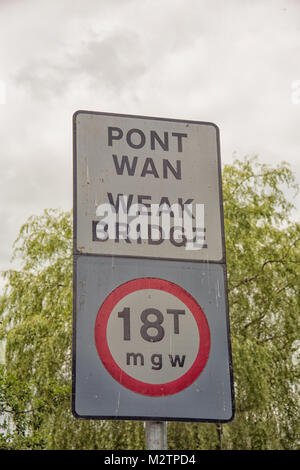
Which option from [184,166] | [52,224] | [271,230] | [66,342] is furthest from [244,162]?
[184,166]

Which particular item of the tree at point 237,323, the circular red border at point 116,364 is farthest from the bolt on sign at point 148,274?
the tree at point 237,323

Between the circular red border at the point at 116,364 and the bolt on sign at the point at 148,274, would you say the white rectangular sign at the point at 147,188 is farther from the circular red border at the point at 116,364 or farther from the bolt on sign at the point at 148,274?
the circular red border at the point at 116,364

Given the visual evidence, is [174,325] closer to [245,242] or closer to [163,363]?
[163,363]

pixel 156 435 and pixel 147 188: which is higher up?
pixel 147 188

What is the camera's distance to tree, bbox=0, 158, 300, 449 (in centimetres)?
939

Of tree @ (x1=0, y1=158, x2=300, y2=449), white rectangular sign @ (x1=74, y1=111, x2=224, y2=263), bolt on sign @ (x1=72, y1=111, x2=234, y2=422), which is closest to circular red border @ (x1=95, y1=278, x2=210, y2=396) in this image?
bolt on sign @ (x1=72, y1=111, x2=234, y2=422)

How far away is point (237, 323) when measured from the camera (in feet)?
33.9

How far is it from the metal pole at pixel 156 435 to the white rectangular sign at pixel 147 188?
601 mm

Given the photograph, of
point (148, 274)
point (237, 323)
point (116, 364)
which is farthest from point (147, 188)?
point (237, 323)

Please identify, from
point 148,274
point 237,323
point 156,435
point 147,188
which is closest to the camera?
point 156,435

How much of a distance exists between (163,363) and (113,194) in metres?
0.67

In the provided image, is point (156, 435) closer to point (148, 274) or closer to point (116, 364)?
point (116, 364)

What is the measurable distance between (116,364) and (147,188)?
703mm

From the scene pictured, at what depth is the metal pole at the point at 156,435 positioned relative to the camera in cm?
206
